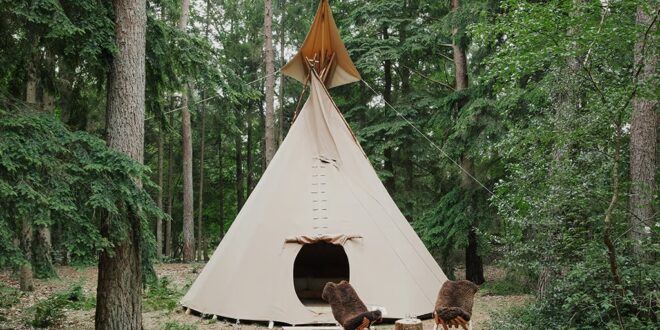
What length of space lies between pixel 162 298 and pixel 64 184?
496 centimetres

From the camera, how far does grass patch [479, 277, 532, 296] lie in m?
10.1

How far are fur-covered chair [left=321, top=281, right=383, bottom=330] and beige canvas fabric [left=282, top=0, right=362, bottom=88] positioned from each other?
15.0 feet

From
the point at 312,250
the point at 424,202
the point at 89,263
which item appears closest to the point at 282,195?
the point at 312,250

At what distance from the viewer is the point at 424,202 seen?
45.4 ft

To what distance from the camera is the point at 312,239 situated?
732cm

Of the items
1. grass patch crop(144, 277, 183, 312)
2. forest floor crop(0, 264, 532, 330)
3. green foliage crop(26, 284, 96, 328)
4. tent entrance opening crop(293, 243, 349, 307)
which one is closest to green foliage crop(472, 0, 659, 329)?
forest floor crop(0, 264, 532, 330)

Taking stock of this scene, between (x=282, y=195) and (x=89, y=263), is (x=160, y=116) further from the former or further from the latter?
(x=89, y=263)

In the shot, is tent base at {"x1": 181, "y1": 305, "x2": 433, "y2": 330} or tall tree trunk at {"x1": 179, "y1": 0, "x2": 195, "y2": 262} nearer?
tent base at {"x1": 181, "y1": 305, "x2": 433, "y2": 330}

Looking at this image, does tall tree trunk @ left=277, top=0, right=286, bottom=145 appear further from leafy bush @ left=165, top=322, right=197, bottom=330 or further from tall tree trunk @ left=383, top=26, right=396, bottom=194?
leafy bush @ left=165, top=322, right=197, bottom=330

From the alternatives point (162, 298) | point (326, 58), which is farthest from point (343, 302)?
point (326, 58)

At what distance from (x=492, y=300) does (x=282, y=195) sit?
14.1ft

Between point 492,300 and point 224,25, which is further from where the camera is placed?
point 224,25

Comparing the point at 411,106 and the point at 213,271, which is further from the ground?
the point at 411,106

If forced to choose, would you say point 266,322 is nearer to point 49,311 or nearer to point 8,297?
point 49,311
